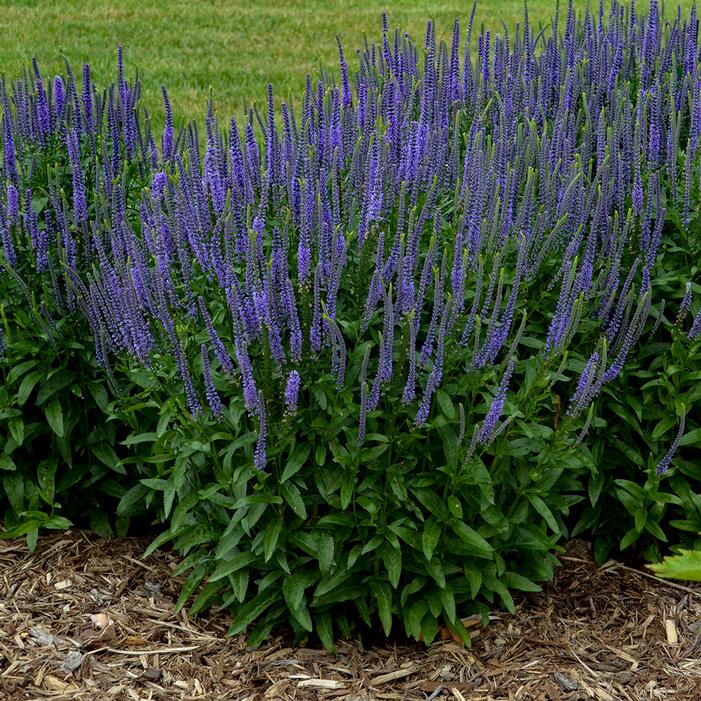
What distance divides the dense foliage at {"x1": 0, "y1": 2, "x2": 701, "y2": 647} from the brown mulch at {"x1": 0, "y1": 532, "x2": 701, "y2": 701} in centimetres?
16

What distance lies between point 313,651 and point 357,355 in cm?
129

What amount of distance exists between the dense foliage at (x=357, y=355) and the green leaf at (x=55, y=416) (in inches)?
0.5

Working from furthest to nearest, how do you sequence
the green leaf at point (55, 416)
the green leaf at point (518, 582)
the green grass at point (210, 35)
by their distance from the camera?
the green grass at point (210, 35) < the green leaf at point (55, 416) < the green leaf at point (518, 582)

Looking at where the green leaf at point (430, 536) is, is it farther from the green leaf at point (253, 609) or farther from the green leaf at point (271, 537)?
the green leaf at point (253, 609)

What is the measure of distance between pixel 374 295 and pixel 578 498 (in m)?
1.39

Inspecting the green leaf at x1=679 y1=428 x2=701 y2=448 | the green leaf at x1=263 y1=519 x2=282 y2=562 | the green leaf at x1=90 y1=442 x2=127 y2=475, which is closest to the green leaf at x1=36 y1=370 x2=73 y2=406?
the green leaf at x1=90 y1=442 x2=127 y2=475

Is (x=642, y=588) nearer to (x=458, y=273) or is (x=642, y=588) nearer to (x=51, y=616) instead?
(x=458, y=273)

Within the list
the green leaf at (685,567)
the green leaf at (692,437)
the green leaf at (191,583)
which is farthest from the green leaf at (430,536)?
the green leaf at (685,567)

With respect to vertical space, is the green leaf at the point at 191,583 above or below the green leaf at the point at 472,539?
below

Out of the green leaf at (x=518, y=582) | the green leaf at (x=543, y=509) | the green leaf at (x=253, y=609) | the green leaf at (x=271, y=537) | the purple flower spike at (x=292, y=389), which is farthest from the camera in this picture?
the green leaf at (x=518, y=582)

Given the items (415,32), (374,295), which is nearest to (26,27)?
(415,32)

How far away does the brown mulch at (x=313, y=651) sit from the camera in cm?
400

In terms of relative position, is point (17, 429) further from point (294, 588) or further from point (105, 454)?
point (294, 588)

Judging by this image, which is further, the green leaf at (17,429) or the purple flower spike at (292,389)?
the green leaf at (17,429)
